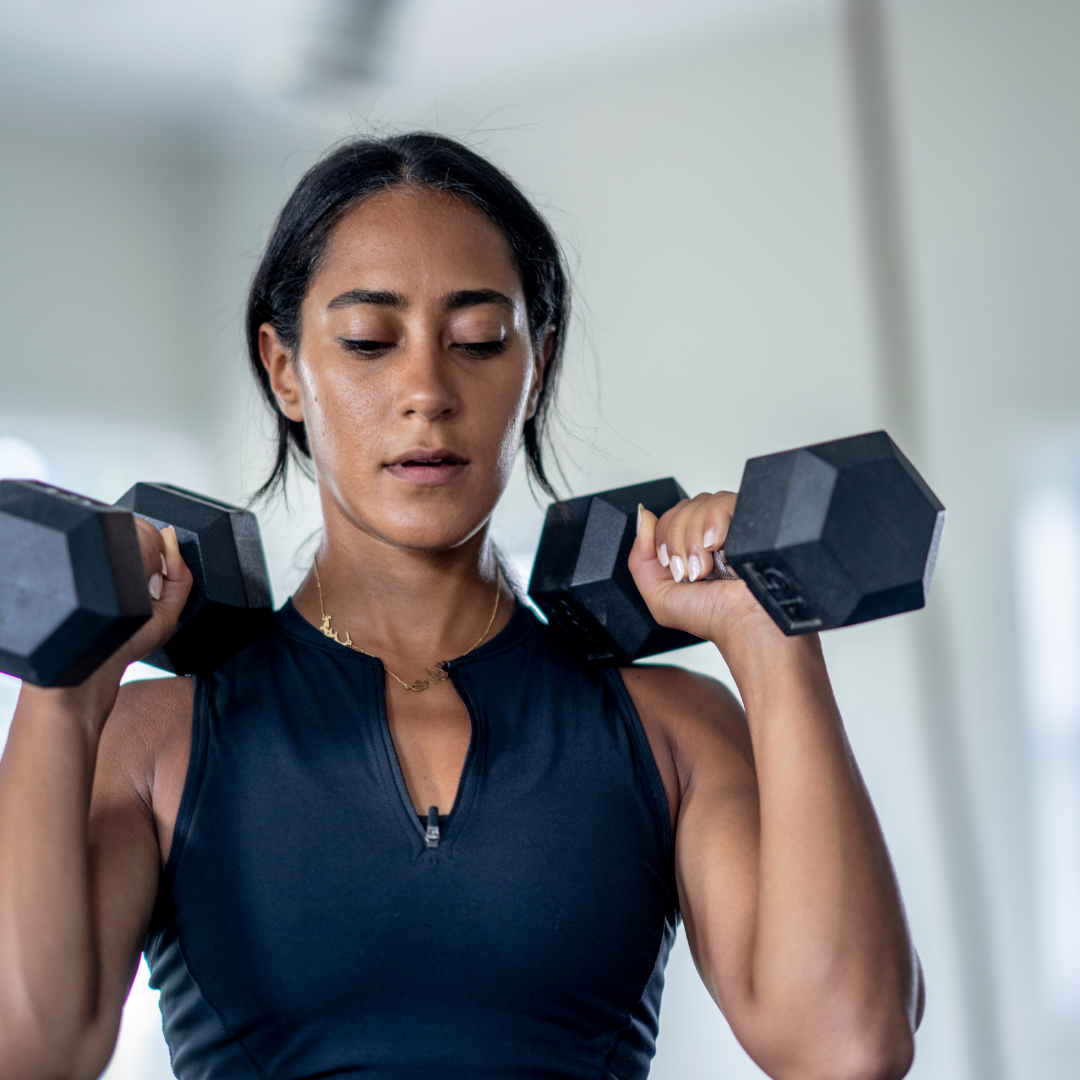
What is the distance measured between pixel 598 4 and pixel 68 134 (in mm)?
1665

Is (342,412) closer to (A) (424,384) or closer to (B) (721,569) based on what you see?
(A) (424,384)

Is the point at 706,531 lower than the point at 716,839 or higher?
higher

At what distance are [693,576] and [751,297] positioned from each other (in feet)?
7.45

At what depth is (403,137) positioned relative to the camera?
1437 mm

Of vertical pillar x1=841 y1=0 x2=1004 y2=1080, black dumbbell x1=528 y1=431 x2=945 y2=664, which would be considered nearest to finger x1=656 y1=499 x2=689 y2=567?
black dumbbell x1=528 y1=431 x2=945 y2=664

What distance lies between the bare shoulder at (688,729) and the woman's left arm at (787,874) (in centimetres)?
3

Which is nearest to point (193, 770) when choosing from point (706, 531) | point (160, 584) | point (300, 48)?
point (160, 584)

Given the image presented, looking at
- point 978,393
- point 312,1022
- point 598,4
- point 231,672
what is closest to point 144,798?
point 231,672

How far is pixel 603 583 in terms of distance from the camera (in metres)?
1.32

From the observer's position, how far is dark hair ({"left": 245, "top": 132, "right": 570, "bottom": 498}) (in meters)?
1.36

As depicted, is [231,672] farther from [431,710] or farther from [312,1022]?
[312,1022]

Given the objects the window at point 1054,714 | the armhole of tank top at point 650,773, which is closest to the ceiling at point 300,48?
the window at point 1054,714

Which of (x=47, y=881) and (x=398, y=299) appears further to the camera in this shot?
(x=398, y=299)

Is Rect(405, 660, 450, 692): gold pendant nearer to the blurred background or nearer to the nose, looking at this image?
the nose
